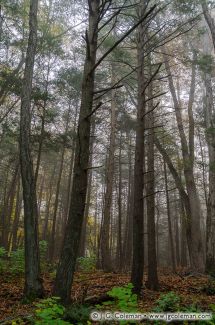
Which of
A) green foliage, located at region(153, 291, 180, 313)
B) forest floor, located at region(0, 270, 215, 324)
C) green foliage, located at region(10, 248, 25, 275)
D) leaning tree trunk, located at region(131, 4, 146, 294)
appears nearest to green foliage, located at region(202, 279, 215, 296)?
forest floor, located at region(0, 270, 215, 324)

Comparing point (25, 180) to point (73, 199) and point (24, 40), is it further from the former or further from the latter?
point (24, 40)

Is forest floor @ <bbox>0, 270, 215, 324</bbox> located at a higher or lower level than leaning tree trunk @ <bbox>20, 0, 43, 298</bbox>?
lower

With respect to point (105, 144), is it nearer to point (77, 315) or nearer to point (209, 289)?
point (209, 289)

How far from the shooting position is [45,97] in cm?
1372

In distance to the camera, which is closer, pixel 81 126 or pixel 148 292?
pixel 81 126

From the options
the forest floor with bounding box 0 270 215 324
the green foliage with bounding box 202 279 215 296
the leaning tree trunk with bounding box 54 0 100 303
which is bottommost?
the forest floor with bounding box 0 270 215 324

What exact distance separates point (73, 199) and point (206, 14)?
9.24 metres

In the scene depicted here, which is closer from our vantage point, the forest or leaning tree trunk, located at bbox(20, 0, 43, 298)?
the forest

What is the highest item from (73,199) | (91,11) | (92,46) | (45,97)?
(45,97)

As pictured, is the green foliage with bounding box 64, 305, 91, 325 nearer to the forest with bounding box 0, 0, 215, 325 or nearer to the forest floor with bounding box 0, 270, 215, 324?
the forest with bounding box 0, 0, 215, 325

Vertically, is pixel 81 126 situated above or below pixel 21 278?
above

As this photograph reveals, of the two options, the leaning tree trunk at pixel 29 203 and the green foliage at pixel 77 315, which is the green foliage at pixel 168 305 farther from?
the leaning tree trunk at pixel 29 203

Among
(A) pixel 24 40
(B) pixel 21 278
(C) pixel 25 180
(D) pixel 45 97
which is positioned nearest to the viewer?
(C) pixel 25 180

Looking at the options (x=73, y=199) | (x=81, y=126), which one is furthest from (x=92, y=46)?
(x=73, y=199)
